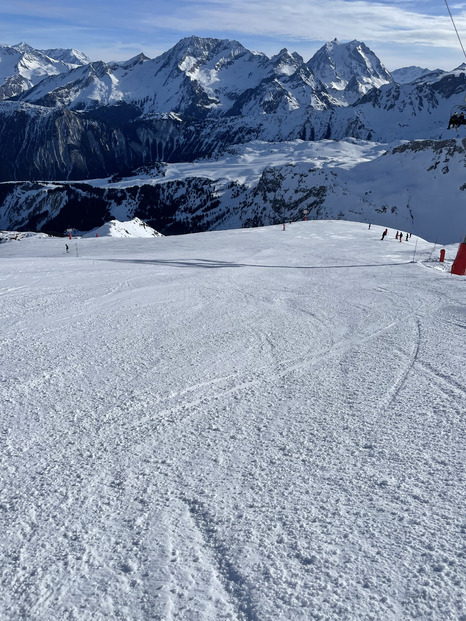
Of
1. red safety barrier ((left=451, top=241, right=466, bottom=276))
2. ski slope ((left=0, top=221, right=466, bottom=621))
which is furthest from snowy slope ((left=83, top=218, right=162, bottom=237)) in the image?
ski slope ((left=0, top=221, right=466, bottom=621))

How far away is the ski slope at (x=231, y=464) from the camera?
144 inches

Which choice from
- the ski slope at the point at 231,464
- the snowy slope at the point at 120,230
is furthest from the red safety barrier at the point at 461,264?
the snowy slope at the point at 120,230

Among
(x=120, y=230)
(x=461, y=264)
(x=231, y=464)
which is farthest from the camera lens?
(x=120, y=230)

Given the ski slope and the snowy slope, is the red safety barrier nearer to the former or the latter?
the ski slope

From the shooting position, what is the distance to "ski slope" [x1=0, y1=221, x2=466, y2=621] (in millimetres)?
3664

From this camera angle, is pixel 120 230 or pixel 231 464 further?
pixel 120 230

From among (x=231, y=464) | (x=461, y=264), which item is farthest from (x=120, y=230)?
(x=231, y=464)

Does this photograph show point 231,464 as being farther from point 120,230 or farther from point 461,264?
point 120,230

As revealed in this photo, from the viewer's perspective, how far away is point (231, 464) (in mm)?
5199

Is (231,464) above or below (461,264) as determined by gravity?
below

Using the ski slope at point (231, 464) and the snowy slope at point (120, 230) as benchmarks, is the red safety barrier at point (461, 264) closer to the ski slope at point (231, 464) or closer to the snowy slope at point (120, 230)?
the ski slope at point (231, 464)

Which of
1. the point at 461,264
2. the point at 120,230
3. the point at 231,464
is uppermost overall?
the point at 461,264

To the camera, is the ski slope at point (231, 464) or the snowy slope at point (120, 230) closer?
the ski slope at point (231, 464)

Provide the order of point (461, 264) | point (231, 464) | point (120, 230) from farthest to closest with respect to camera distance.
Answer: point (120, 230) → point (461, 264) → point (231, 464)
